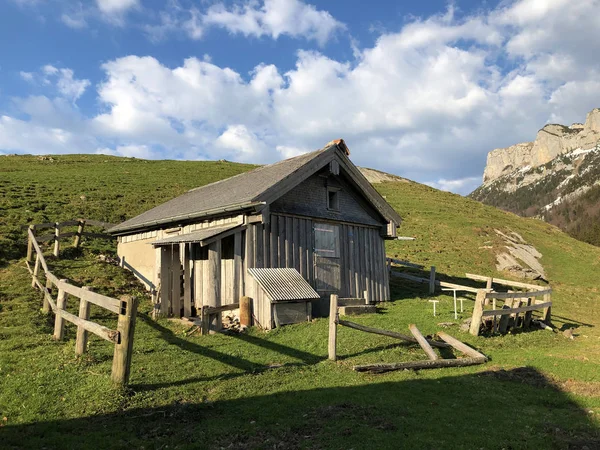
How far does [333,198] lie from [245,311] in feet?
23.8

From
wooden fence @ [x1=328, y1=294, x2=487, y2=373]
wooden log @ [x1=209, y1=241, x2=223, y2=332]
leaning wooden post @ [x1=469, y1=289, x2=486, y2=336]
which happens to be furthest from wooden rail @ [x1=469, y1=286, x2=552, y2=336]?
wooden log @ [x1=209, y1=241, x2=223, y2=332]

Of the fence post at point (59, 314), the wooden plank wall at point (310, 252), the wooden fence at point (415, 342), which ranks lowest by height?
the wooden fence at point (415, 342)

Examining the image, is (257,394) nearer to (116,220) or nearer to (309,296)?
(309,296)

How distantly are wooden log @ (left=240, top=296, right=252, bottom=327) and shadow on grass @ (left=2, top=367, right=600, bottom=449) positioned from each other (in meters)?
6.01

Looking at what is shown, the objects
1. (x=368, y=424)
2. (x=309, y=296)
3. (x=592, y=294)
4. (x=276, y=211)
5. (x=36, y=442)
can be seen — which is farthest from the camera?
(x=592, y=294)

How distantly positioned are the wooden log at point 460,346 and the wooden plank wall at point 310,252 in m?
6.02

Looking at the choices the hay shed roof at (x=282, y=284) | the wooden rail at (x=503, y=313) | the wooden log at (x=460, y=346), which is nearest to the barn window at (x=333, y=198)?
the hay shed roof at (x=282, y=284)

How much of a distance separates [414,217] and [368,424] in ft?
135

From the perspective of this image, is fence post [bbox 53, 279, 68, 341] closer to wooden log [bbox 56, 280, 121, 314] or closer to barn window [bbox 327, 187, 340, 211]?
wooden log [bbox 56, 280, 121, 314]

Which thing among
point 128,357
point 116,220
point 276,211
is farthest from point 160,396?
point 116,220

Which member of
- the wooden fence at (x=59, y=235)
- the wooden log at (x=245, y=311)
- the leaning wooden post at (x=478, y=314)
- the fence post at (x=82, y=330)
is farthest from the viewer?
the wooden fence at (x=59, y=235)

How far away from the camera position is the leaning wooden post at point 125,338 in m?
8.09

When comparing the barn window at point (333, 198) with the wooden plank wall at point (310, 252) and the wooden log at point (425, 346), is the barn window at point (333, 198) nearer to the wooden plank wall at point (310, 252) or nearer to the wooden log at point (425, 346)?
the wooden plank wall at point (310, 252)

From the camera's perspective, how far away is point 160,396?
8273 mm
